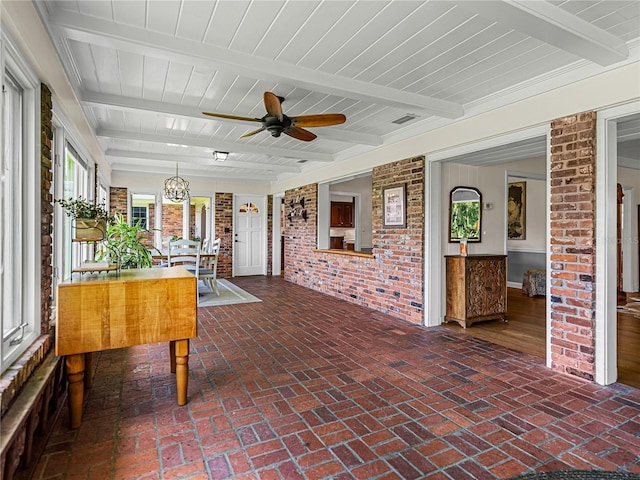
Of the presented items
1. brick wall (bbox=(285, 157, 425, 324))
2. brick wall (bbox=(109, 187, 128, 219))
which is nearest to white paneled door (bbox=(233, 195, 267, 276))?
brick wall (bbox=(109, 187, 128, 219))

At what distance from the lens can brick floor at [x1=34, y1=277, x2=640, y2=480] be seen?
68.0 inches

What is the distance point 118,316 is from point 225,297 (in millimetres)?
3946

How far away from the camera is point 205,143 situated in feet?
16.3

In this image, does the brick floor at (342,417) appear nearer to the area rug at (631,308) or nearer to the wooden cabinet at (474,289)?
the wooden cabinet at (474,289)

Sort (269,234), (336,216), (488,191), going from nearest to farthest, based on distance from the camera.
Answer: (488,191) → (269,234) → (336,216)

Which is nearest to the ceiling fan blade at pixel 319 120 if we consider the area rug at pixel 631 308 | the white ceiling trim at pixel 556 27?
the white ceiling trim at pixel 556 27

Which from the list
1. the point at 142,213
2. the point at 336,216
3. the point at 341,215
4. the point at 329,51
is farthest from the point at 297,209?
the point at 329,51

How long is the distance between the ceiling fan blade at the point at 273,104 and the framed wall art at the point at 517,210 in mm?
5888

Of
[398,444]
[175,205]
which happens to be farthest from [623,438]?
[175,205]

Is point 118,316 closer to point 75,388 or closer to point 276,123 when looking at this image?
point 75,388

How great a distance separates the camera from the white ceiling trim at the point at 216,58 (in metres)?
2.14

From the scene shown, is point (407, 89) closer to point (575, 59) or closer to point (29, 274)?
point (575, 59)

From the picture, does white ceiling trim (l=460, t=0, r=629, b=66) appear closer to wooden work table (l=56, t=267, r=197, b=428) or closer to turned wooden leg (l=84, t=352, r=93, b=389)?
wooden work table (l=56, t=267, r=197, b=428)

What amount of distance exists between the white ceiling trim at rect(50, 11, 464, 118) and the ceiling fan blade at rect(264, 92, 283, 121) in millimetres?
138
